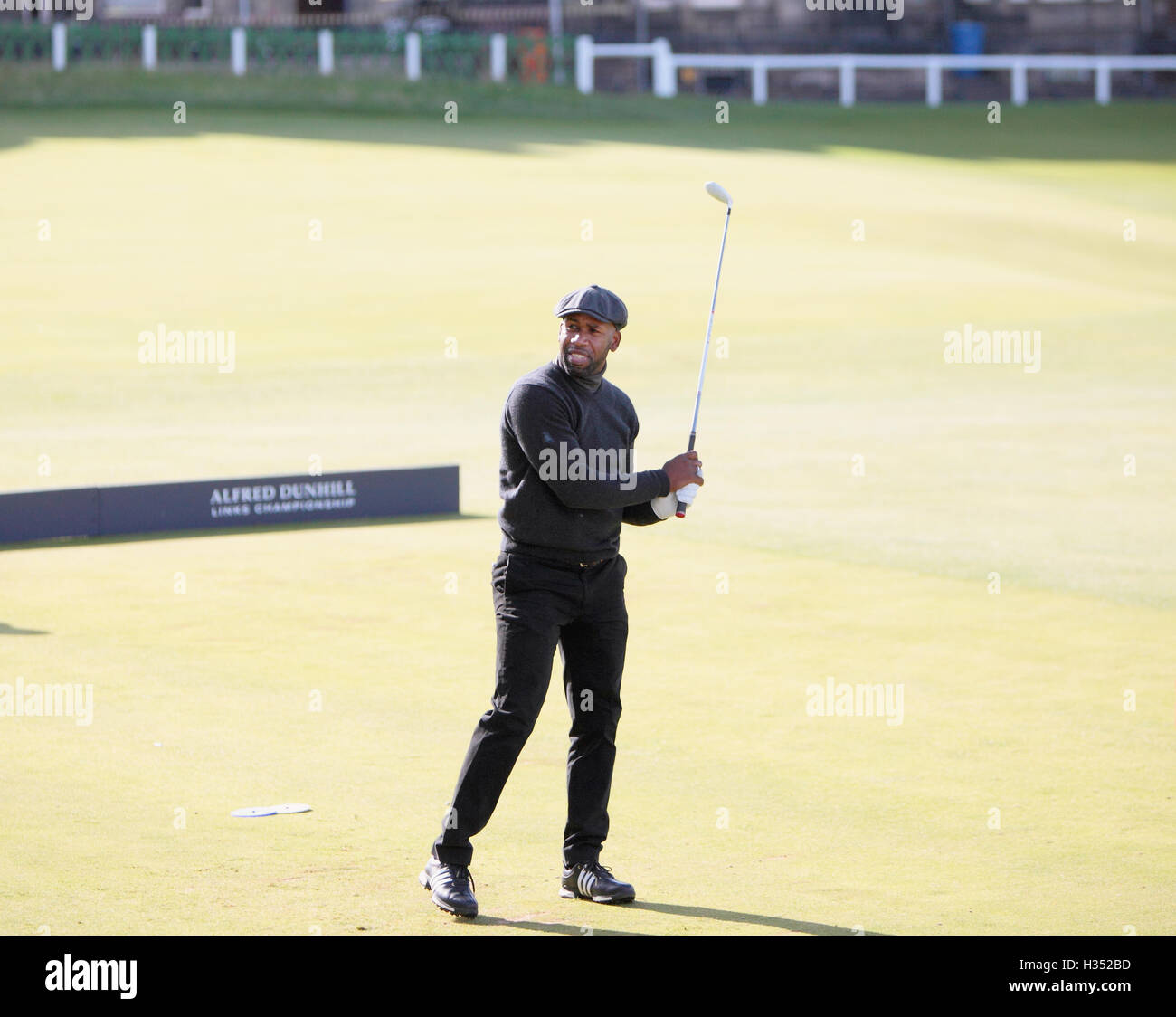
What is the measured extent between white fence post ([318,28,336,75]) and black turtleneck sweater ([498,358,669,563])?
40282 millimetres

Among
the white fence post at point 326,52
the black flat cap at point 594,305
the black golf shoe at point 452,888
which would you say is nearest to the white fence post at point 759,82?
the white fence post at point 326,52

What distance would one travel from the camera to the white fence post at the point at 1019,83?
1967 inches

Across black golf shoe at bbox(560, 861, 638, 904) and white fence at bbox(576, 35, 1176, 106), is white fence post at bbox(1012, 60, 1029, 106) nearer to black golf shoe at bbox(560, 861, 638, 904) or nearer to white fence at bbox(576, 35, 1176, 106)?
white fence at bbox(576, 35, 1176, 106)

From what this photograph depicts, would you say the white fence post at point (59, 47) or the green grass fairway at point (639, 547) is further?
the white fence post at point (59, 47)

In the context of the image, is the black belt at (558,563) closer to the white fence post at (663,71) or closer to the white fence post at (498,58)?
the white fence post at (498,58)

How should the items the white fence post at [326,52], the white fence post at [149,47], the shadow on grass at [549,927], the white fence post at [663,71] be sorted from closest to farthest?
the shadow on grass at [549,927], the white fence post at [149,47], the white fence post at [326,52], the white fence post at [663,71]

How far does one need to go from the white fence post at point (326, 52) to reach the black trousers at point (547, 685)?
40434 mm

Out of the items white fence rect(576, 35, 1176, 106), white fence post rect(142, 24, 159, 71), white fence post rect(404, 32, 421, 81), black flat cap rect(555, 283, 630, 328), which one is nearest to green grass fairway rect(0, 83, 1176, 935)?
black flat cap rect(555, 283, 630, 328)


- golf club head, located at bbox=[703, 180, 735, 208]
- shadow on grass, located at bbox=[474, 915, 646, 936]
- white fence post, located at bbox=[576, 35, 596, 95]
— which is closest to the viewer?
shadow on grass, located at bbox=[474, 915, 646, 936]

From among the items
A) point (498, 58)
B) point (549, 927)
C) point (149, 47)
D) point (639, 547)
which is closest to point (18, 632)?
point (639, 547)

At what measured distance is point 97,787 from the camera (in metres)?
8.88

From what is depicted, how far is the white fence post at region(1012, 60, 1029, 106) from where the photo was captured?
164 ft

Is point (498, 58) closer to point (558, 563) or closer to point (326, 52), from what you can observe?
point (326, 52)
